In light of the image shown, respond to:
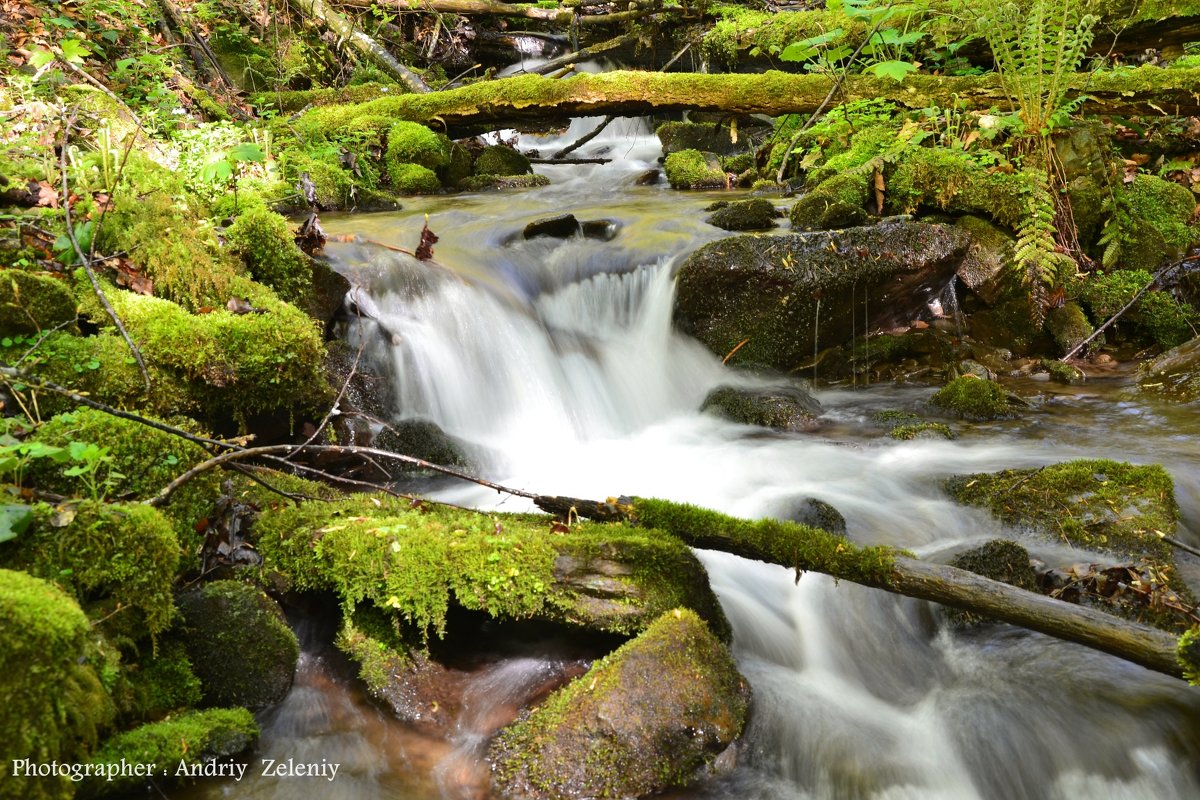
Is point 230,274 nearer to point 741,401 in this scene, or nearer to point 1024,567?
point 741,401

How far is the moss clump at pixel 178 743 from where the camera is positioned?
2449 mm

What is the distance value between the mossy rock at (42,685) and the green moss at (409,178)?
27.1 feet

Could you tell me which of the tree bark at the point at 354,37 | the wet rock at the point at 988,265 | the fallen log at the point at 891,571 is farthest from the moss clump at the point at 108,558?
the tree bark at the point at 354,37

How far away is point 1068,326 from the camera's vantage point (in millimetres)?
7406

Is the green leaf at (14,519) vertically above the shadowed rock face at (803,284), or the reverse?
the green leaf at (14,519)

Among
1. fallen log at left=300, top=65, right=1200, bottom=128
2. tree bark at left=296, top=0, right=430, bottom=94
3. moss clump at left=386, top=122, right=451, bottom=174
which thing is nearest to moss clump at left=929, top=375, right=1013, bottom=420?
fallen log at left=300, top=65, right=1200, bottom=128

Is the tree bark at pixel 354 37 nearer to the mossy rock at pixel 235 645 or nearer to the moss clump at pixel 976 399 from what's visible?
the moss clump at pixel 976 399

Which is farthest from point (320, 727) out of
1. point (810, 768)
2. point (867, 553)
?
point (867, 553)

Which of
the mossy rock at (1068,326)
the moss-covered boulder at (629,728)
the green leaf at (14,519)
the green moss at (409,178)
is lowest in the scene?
the mossy rock at (1068,326)

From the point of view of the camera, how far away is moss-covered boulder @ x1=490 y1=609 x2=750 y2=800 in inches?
110

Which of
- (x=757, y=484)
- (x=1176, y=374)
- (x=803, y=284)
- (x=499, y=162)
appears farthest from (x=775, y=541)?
(x=499, y=162)

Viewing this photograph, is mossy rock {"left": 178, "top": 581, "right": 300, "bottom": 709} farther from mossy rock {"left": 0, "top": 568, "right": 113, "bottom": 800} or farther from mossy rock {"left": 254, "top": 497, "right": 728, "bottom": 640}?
mossy rock {"left": 0, "top": 568, "right": 113, "bottom": 800}

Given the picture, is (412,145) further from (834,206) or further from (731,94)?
(834,206)

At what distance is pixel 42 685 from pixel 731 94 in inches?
349
